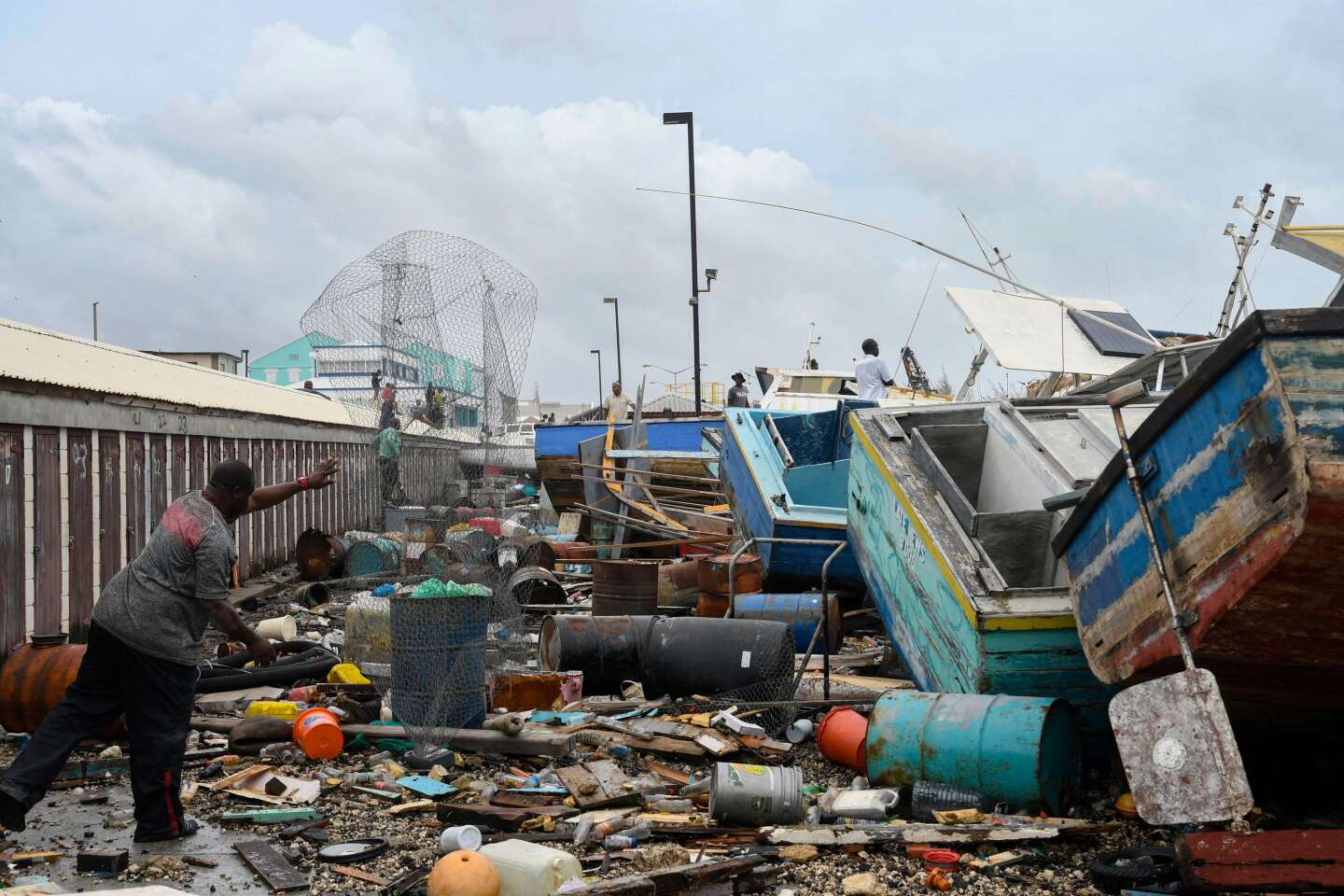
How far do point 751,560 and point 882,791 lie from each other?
4.63 meters

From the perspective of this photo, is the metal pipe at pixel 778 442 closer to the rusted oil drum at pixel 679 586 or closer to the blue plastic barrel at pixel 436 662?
the rusted oil drum at pixel 679 586

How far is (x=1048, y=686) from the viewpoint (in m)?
5.32

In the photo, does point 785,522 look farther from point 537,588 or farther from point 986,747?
point 986,747

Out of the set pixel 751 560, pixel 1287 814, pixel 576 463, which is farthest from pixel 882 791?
pixel 576 463

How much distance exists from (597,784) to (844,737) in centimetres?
130

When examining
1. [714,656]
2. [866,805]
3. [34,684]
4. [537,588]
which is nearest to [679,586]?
[537,588]

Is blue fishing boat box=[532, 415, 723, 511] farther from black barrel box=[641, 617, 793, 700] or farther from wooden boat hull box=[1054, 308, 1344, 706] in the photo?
wooden boat hull box=[1054, 308, 1344, 706]

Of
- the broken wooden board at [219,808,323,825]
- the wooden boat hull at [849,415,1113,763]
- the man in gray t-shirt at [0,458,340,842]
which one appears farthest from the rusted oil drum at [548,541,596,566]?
the man in gray t-shirt at [0,458,340,842]

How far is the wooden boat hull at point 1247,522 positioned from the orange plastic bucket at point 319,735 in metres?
3.81

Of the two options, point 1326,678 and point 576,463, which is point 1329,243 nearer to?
point 1326,678

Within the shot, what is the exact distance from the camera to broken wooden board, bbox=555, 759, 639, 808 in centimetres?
532

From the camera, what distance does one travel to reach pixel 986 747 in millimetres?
4934

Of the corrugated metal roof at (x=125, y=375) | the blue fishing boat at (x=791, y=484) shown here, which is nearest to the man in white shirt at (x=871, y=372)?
the blue fishing boat at (x=791, y=484)

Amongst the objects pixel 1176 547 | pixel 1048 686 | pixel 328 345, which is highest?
pixel 328 345
